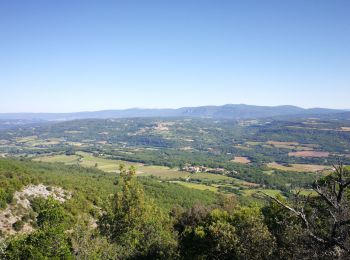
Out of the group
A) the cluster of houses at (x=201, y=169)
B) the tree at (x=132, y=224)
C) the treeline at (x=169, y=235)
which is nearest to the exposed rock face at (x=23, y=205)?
the treeline at (x=169, y=235)

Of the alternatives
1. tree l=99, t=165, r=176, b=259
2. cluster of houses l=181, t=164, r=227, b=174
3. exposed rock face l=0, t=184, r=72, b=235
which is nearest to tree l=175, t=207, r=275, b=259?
tree l=99, t=165, r=176, b=259

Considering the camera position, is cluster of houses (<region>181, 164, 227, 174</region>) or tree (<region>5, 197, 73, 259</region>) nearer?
tree (<region>5, 197, 73, 259</region>)

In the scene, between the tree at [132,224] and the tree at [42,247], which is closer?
the tree at [42,247]

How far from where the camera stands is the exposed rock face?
141ft

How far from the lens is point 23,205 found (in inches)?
1907

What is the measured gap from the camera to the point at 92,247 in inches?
1101

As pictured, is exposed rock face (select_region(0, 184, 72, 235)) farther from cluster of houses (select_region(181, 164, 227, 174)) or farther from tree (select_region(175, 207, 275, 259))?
cluster of houses (select_region(181, 164, 227, 174))

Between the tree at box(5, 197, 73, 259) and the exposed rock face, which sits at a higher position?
the tree at box(5, 197, 73, 259)

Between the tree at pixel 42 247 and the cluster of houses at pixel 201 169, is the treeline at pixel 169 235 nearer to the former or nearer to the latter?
the tree at pixel 42 247

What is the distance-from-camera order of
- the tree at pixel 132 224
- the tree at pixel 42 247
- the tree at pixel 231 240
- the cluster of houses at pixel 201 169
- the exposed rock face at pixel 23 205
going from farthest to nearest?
the cluster of houses at pixel 201 169 → the exposed rock face at pixel 23 205 → the tree at pixel 132 224 → the tree at pixel 42 247 → the tree at pixel 231 240

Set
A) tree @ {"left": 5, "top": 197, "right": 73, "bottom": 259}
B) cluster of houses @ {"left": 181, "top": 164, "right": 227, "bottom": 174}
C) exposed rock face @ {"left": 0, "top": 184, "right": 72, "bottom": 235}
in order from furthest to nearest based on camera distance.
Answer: cluster of houses @ {"left": 181, "top": 164, "right": 227, "bottom": 174} → exposed rock face @ {"left": 0, "top": 184, "right": 72, "bottom": 235} → tree @ {"left": 5, "top": 197, "right": 73, "bottom": 259}

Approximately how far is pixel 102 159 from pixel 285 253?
17734 centimetres

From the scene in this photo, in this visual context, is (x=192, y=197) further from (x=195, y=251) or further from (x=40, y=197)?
(x=195, y=251)

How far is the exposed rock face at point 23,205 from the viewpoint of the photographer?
43094mm
